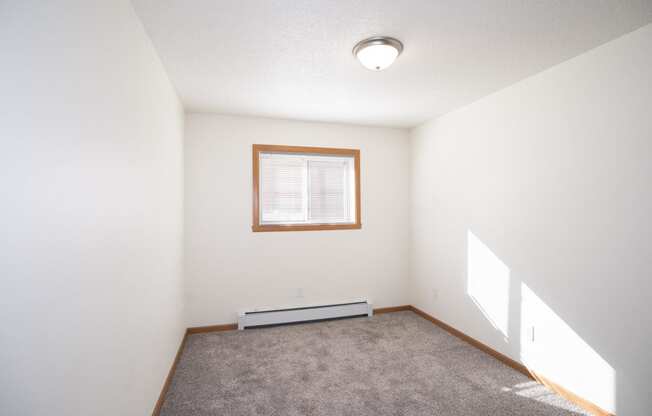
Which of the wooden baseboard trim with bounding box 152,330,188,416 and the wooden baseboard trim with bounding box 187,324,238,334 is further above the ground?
the wooden baseboard trim with bounding box 152,330,188,416

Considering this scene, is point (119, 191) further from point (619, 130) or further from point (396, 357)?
point (619, 130)

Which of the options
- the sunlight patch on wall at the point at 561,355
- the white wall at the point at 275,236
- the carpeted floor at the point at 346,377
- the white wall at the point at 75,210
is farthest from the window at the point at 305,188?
the sunlight patch on wall at the point at 561,355

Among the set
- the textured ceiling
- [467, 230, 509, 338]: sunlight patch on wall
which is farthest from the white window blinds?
[467, 230, 509, 338]: sunlight patch on wall

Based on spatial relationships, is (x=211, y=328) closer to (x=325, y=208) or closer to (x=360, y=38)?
(x=325, y=208)

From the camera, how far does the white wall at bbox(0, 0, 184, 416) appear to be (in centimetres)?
82

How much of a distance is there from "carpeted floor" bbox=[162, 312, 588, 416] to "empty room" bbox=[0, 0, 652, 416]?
0.02m

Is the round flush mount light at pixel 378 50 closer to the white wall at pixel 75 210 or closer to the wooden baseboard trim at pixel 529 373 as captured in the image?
the white wall at pixel 75 210

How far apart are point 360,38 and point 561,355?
Answer: 2807 millimetres

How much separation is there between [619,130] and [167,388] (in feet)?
12.4

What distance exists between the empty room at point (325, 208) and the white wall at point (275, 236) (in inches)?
1.1

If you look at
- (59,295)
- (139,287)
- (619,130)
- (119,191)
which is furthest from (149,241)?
(619,130)

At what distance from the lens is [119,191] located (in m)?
1.52

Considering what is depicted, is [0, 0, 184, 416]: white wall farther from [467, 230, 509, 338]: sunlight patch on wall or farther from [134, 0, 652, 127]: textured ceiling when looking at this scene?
[467, 230, 509, 338]: sunlight patch on wall

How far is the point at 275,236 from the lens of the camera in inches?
157
